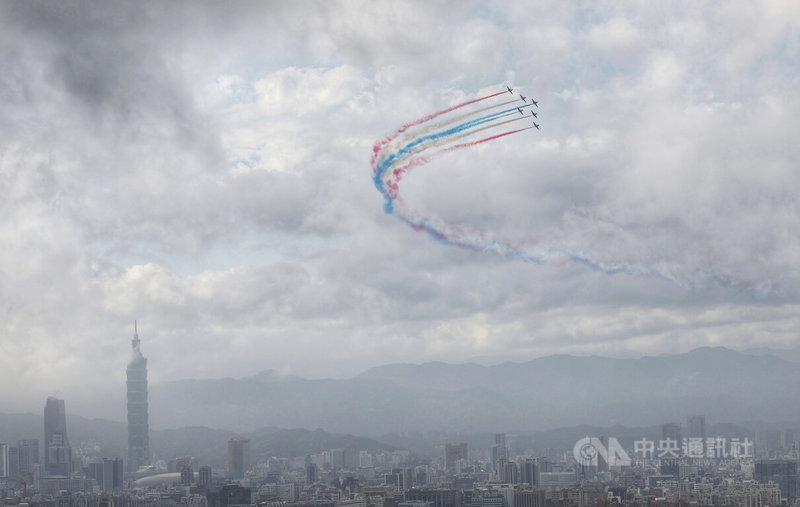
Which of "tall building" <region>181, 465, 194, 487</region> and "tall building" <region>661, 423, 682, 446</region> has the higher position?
"tall building" <region>661, 423, 682, 446</region>

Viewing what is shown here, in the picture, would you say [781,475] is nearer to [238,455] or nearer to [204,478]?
[204,478]

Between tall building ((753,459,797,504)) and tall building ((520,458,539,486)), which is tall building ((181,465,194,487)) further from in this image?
tall building ((753,459,797,504))

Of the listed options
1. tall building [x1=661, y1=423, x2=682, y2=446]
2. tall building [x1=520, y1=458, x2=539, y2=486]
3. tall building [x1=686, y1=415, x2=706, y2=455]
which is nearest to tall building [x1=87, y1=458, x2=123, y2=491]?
tall building [x1=520, y1=458, x2=539, y2=486]

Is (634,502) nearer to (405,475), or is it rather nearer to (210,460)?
(405,475)

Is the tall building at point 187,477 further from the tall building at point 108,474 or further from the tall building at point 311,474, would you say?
the tall building at point 311,474

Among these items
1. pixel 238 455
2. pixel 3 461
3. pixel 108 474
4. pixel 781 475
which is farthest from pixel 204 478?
pixel 781 475

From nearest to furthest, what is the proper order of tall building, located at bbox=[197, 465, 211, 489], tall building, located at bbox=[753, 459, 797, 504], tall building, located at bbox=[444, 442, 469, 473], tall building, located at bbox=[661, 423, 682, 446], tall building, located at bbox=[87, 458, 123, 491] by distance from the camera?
tall building, located at bbox=[753, 459, 797, 504]
tall building, located at bbox=[197, 465, 211, 489]
tall building, located at bbox=[87, 458, 123, 491]
tall building, located at bbox=[661, 423, 682, 446]
tall building, located at bbox=[444, 442, 469, 473]

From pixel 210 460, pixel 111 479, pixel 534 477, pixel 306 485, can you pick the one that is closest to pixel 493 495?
pixel 534 477

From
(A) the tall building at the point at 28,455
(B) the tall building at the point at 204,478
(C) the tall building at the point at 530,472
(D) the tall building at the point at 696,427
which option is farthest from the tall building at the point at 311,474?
(D) the tall building at the point at 696,427
